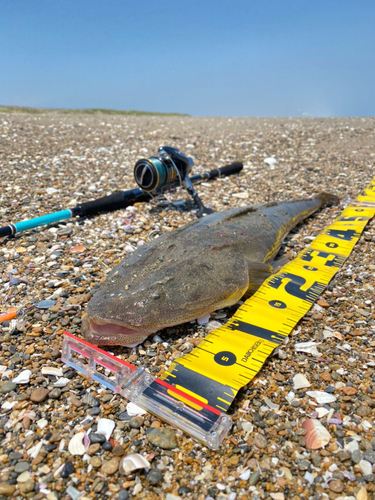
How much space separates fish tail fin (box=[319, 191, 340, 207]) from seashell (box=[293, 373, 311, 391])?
4.38 meters

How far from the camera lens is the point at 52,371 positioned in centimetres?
283

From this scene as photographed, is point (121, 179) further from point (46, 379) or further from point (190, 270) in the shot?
point (46, 379)

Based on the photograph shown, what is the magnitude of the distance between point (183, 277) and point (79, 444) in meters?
1.62

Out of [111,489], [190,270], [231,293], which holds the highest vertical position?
[190,270]

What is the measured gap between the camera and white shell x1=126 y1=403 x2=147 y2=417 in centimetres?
250

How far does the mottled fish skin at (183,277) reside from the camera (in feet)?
9.95

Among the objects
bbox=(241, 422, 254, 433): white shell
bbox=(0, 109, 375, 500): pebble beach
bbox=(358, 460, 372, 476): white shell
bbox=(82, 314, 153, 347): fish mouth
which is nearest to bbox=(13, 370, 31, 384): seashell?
bbox=(0, 109, 375, 500): pebble beach

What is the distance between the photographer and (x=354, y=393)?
2.64 m

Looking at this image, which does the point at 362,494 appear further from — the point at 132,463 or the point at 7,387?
the point at 7,387

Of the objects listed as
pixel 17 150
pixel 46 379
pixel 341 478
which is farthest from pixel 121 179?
pixel 341 478

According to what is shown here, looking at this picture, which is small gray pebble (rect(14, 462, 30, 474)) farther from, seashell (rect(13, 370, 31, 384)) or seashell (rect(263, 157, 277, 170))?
seashell (rect(263, 157, 277, 170))

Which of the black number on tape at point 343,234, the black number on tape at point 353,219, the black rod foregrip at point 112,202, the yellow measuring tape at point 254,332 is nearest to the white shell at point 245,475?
the yellow measuring tape at point 254,332

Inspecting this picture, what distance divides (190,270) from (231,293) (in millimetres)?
481

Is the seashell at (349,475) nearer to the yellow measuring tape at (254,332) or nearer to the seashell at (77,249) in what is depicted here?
the yellow measuring tape at (254,332)
